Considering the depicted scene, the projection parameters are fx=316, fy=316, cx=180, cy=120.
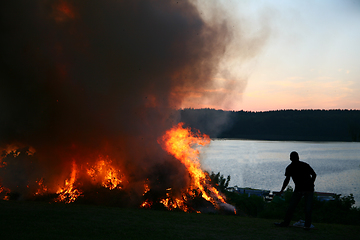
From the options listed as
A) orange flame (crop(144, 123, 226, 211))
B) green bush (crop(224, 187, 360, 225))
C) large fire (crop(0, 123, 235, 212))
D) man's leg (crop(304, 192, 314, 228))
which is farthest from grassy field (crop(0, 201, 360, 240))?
green bush (crop(224, 187, 360, 225))

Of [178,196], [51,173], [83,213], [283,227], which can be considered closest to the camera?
[283,227]

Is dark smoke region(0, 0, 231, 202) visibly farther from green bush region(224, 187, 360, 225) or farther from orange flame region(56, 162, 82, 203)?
green bush region(224, 187, 360, 225)

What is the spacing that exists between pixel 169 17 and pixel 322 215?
44.3ft

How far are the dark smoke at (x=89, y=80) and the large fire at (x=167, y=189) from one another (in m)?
0.41

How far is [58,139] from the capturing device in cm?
1620

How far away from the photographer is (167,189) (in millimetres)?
14453

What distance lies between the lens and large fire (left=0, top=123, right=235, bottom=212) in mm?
14312

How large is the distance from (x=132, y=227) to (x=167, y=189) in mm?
6250

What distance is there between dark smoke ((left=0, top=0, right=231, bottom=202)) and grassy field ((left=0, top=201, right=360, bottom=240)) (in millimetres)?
5485

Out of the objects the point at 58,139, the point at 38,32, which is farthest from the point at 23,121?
the point at 38,32

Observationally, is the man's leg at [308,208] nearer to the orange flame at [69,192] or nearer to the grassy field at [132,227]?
the grassy field at [132,227]

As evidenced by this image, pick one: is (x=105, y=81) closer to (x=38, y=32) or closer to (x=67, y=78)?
(x=67, y=78)

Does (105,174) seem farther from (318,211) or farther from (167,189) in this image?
(318,211)

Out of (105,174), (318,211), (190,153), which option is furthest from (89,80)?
(318,211)
